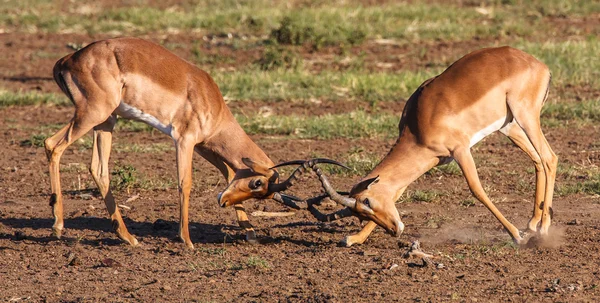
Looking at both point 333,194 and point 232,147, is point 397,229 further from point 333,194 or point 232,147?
point 232,147

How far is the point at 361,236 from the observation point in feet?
26.7

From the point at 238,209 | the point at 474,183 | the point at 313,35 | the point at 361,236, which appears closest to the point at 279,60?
the point at 313,35

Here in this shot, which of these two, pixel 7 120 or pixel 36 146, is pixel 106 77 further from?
pixel 7 120

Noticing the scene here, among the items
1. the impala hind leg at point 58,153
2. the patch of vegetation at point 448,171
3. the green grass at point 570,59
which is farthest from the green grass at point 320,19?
the impala hind leg at point 58,153

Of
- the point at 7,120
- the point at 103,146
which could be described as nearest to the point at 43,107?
the point at 7,120

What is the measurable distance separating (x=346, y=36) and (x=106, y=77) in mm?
8964

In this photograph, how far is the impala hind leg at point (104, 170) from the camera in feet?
27.3

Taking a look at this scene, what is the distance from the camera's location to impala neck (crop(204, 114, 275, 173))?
8.39 meters

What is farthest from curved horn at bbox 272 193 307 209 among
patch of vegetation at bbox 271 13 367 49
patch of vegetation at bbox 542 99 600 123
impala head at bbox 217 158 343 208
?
patch of vegetation at bbox 271 13 367 49

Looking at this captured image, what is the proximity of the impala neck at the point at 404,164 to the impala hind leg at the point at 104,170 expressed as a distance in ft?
7.06

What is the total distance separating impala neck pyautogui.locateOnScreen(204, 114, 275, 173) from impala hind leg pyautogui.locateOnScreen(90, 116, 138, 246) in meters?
0.92

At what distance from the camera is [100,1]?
21.6 metres

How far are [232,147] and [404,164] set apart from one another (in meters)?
1.49

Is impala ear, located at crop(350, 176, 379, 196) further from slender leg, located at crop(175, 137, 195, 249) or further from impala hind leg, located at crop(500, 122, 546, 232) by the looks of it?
impala hind leg, located at crop(500, 122, 546, 232)
